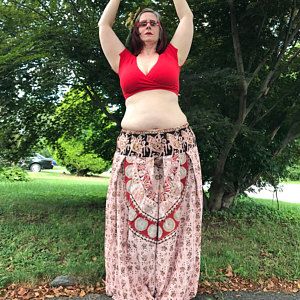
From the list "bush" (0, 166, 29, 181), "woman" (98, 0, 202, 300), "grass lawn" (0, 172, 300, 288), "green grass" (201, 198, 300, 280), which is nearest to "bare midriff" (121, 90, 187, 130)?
"woman" (98, 0, 202, 300)

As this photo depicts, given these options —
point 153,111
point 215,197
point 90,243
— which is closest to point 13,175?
point 215,197

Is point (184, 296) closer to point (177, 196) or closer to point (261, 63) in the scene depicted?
point (177, 196)

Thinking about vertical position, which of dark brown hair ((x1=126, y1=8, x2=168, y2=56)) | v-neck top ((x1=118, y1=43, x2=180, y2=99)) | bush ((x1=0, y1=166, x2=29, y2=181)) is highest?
dark brown hair ((x1=126, y1=8, x2=168, y2=56))

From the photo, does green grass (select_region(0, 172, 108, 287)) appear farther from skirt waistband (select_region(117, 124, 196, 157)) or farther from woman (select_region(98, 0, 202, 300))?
skirt waistband (select_region(117, 124, 196, 157))

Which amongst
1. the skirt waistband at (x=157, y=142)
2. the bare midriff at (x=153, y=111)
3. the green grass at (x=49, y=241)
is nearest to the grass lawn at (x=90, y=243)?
the green grass at (x=49, y=241)

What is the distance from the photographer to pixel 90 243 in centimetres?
475

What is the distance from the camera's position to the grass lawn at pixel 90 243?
4.05 meters

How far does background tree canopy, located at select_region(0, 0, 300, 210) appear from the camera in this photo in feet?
16.0

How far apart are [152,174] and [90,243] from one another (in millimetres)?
2028

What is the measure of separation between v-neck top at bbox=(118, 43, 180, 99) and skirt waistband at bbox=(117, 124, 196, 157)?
28cm

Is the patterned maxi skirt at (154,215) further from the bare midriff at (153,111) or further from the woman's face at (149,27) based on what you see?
the woman's face at (149,27)

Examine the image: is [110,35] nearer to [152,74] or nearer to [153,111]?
[152,74]

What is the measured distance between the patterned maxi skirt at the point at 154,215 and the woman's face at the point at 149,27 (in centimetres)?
65

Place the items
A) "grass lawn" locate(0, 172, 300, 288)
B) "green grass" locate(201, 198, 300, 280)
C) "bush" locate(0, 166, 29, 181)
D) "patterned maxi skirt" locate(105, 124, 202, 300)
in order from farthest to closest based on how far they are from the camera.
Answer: "bush" locate(0, 166, 29, 181), "green grass" locate(201, 198, 300, 280), "grass lawn" locate(0, 172, 300, 288), "patterned maxi skirt" locate(105, 124, 202, 300)
